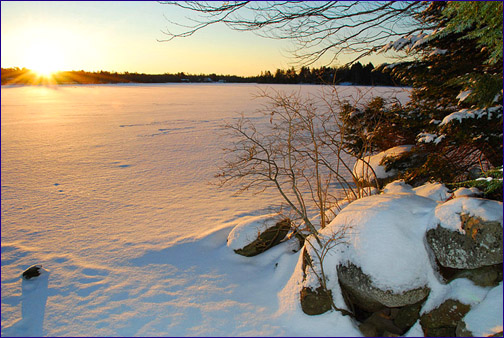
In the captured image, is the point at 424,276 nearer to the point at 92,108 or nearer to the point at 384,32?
the point at 384,32

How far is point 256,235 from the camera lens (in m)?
5.12

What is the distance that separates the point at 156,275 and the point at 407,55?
5.73 meters

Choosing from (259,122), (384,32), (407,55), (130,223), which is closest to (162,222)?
(130,223)

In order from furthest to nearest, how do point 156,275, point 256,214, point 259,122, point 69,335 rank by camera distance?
point 259,122, point 256,214, point 156,275, point 69,335

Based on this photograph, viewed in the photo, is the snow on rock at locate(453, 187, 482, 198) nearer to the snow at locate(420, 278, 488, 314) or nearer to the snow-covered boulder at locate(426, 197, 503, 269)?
the snow-covered boulder at locate(426, 197, 503, 269)

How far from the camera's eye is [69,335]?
3.50 meters

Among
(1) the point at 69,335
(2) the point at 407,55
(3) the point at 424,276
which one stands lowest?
(1) the point at 69,335

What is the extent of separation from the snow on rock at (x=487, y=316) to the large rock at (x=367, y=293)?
458 mm

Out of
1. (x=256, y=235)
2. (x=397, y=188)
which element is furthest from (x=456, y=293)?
(x=256, y=235)

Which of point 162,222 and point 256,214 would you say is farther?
point 256,214

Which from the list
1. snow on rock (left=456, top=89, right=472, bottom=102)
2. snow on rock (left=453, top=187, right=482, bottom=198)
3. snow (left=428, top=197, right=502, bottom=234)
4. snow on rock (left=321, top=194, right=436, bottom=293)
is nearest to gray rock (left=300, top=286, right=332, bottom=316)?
snow on rock (left=321, top=194, right=436, bottom=293)

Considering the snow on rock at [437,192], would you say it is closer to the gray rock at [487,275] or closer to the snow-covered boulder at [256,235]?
the gray rock at [487,275]

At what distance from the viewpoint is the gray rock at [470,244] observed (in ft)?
10.6

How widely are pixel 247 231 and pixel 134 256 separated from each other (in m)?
1.85
